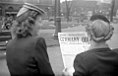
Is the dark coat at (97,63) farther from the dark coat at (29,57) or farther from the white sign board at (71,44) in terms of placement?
the white sign board at (71,44)

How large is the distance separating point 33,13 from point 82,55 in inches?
22.2

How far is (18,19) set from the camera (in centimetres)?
157

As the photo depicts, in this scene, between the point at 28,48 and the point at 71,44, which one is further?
the point at 71,44

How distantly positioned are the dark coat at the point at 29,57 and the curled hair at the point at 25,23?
5 cm

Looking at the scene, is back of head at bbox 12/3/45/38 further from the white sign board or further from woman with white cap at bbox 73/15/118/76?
the white sign board

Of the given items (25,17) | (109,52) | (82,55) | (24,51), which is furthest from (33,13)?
(109,52)

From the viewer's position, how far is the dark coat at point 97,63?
137 centimetres

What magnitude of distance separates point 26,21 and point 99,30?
2.00 feet

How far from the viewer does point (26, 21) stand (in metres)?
1.54

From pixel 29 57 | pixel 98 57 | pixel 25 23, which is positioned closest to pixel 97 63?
pixel 98 57

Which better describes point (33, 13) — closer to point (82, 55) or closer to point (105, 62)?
point (82, 55)

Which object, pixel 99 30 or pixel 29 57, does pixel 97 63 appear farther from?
pixel 29 57

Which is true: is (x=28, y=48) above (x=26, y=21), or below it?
below

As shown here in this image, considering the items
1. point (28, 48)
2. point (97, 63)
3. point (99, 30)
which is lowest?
point (97, 63)
